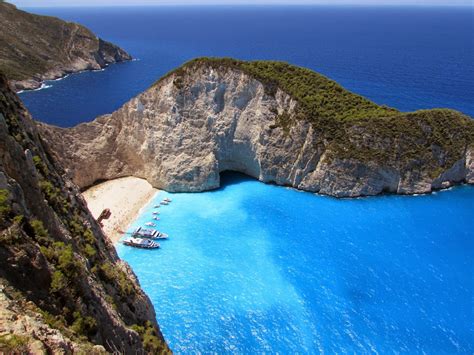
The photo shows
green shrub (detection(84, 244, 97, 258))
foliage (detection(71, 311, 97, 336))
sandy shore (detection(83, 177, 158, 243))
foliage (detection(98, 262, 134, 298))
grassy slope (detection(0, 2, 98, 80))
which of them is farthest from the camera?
grassy slope (detection(0, 2, 98, 80))

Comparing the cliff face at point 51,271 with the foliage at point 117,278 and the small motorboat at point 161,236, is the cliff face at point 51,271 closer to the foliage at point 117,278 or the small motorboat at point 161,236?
the foliage at point 117,278

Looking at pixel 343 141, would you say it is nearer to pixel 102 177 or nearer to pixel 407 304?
pixel 407 304

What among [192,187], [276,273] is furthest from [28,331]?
[192,187]

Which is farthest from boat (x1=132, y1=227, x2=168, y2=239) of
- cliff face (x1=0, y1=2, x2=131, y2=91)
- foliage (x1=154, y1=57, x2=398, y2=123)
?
cliff face (x1=0, y1=2, x2=131, y2=91)

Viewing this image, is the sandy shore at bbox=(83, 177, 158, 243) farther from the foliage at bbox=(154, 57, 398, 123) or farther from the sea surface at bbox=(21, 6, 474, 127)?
the sea surface at bbox=(21, 6, 474, 127)

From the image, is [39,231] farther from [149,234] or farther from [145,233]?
[145,233]
